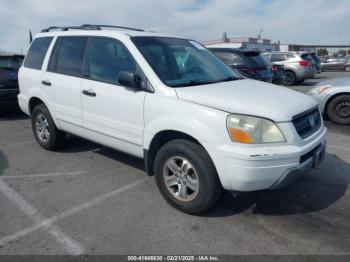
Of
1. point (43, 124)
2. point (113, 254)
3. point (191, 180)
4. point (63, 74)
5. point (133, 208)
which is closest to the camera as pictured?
point (113, 254)

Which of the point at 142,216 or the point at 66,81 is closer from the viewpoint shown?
the point at 142,216

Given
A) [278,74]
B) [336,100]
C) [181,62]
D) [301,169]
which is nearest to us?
[301,169]

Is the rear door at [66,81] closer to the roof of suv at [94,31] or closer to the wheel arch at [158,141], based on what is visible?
the roof of suv at [94,31]

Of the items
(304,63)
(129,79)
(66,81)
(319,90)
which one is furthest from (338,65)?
(129,79)

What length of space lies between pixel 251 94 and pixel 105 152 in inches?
115

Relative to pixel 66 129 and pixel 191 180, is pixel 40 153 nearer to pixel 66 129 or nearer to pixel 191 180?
pixel 66 129

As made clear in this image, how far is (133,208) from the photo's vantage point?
145 inches

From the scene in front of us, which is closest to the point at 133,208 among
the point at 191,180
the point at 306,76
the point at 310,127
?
the point at 191,180

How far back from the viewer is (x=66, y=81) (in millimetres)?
4688

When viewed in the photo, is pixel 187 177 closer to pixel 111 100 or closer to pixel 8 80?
pixel 111 100

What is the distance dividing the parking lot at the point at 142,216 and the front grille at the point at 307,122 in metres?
0.86

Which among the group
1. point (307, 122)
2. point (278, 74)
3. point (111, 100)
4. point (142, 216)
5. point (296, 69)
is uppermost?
point (111, 100)

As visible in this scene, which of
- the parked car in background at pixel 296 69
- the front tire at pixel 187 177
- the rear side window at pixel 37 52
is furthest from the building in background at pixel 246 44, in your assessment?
the front tire at pixel 187 177

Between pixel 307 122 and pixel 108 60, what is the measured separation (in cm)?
245
